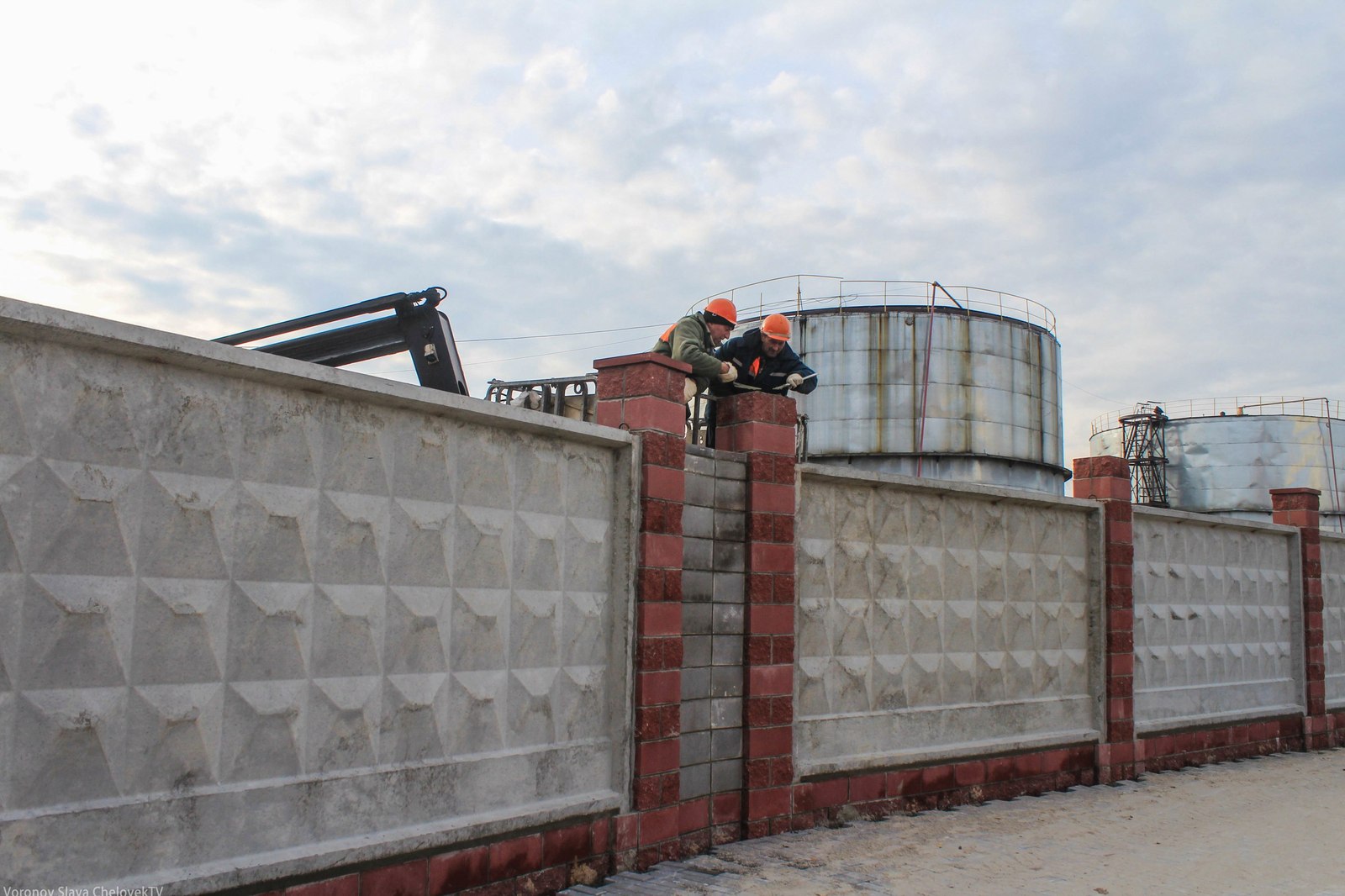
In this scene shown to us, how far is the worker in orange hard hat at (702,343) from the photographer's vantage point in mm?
7516

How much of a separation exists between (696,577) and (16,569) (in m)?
4.02

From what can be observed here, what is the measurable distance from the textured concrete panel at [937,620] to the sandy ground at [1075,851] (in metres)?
0.58

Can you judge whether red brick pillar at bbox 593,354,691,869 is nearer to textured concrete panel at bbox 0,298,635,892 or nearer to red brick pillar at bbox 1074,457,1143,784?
textured concrete panel at bbox 0,298,635,892

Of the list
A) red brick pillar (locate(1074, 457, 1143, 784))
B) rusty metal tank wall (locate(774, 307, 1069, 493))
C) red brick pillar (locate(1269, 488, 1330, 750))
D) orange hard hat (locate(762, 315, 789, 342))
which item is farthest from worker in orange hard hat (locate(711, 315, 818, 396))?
rusty metal tank wall (locate(774, 307, 1069, 493))

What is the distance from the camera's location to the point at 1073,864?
667cm

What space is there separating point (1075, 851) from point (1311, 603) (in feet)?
26.0

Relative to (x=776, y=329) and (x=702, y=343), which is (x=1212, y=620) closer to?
(x=776, y=329)

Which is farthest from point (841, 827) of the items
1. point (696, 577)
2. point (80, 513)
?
point (80, 513)

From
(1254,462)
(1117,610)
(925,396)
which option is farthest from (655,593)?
(1254,462)

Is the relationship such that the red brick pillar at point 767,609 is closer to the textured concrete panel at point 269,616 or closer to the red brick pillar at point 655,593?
the red brick pillar at point 655,593

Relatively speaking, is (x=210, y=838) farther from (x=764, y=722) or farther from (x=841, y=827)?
(x=841, y=827)

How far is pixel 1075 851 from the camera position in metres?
7.07

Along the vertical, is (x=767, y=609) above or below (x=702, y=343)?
below

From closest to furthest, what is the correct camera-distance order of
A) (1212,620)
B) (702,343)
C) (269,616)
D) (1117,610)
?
(269,616) → (702,343) → (1117,610) → (1212,620)
